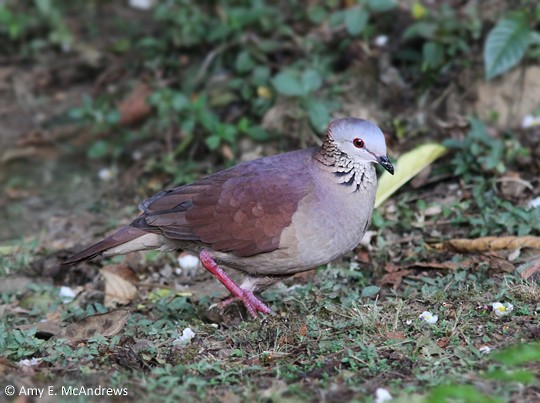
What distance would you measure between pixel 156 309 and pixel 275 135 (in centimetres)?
247

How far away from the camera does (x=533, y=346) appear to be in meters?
3.89

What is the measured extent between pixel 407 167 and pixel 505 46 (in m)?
1.35

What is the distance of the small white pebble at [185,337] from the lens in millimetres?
4746

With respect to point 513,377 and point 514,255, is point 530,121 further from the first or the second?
point 513,377

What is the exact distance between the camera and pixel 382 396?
3.77m

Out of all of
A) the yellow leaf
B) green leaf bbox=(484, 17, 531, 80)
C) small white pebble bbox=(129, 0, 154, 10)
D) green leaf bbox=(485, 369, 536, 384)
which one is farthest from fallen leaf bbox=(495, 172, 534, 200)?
small white pebble bbox=(129, 0, 154, 10)

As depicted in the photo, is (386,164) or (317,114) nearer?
(386,164)

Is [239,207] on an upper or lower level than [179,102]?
upper

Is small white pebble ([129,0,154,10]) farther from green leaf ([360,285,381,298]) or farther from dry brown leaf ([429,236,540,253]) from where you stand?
green leaf ([360,285,381,298])

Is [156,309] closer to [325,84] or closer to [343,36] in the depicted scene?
[325,84]

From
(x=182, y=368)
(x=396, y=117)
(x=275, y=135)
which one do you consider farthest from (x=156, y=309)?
(x=396, y=117)

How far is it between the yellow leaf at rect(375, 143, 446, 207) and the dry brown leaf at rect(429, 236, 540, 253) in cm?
67

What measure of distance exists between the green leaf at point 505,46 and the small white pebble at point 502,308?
2.77 metres

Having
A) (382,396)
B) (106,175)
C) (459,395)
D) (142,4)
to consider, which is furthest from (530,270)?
(142,4)
